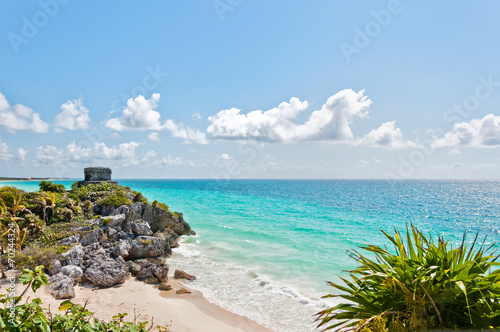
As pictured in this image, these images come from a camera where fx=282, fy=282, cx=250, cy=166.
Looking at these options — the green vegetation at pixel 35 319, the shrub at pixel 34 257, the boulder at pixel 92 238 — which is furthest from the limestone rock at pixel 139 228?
the green vegetation at pixel 35 319

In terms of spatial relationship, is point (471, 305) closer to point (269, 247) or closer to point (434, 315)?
point (434, 315)

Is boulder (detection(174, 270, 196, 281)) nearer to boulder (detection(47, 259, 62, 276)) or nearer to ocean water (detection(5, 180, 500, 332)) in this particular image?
ocean water (detection(5, 180, 500, 332))

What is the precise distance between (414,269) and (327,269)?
16.4 meters

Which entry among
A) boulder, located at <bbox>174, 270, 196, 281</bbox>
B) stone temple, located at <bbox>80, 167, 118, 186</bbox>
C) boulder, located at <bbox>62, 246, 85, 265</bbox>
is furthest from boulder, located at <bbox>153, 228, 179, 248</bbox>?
stone temple, located at <bbox>80, 167, 118, 186</bbox>

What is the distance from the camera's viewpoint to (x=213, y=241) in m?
27.1

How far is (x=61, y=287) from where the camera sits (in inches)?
496

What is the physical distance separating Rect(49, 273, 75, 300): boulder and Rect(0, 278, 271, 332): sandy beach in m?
0.24

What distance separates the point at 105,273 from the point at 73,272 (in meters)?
1.48

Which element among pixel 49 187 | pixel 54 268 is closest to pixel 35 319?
pixel 54 268

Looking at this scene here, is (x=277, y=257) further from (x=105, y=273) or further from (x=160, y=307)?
(x=105, y=273)

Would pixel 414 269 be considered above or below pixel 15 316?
above

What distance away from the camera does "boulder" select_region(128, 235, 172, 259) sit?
19.2m

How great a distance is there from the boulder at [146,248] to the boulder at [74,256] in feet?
11.2

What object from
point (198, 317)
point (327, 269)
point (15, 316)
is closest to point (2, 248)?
point (198, 317)
